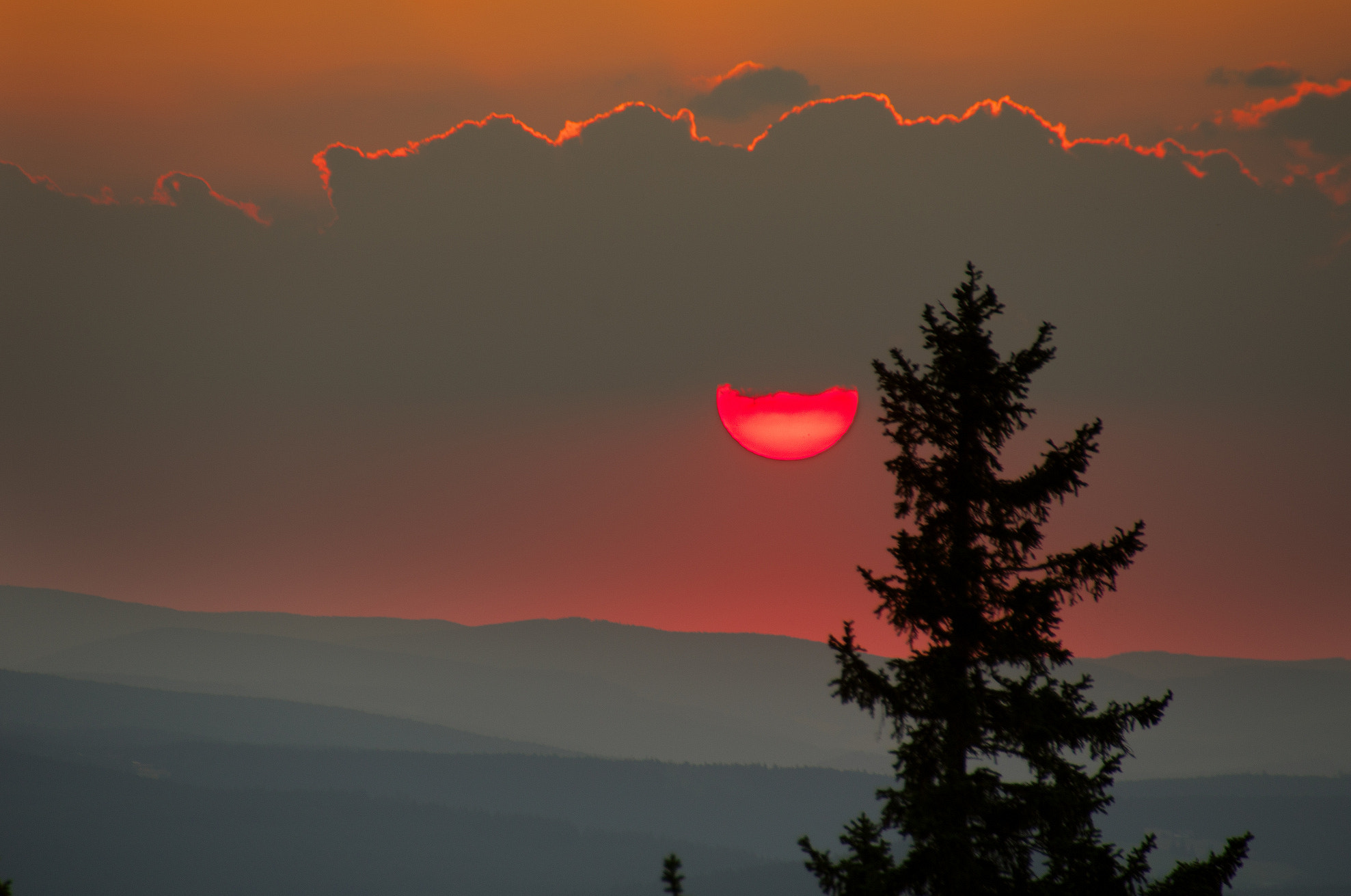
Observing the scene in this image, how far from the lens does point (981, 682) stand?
20.0 m

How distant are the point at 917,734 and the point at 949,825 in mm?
1639

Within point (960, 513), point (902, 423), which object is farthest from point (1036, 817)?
point (902, 423)

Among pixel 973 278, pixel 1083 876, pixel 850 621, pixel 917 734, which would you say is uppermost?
pixel 973 278

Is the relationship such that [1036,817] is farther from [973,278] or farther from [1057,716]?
[973,278]

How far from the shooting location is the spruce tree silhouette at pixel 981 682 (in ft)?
62.9

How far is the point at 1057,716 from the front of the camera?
1962 centimetres

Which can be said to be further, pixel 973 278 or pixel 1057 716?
pixel 973 278

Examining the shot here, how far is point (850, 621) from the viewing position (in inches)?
776

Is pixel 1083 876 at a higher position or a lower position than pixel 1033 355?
lower

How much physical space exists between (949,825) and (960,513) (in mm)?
5222

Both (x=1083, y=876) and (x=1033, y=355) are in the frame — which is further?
(x=1033, y=355)

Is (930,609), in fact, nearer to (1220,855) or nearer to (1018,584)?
(1018,584)

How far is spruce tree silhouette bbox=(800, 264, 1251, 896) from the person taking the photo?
755 inches

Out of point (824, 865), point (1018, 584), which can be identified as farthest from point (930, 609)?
point (824, 865)
